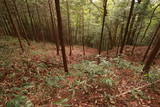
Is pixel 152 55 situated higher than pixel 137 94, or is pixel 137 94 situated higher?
pixel 152 55

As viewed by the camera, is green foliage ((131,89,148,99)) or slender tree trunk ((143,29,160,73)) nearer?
green foliage ((131,89,148,99))

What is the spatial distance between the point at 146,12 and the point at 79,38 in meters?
19.9

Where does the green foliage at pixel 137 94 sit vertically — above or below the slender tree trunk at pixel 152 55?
below

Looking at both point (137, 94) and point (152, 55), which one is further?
point (152, 55)

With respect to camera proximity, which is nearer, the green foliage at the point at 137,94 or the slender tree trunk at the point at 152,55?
the green foliage at the point at 137,94

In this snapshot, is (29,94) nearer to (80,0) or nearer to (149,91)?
(149,91)

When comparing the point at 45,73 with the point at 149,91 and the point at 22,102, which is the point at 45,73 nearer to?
the point at 22,102

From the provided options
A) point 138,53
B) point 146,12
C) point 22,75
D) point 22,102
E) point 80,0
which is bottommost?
point 138,53

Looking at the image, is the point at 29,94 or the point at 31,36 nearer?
the point at 29,94

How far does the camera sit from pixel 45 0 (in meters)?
8.93

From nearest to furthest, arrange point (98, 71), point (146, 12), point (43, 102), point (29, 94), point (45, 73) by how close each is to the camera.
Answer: point (43, 102) → point (29, 94) → point (98, 71) → point (45, 73) → point (146, 12)

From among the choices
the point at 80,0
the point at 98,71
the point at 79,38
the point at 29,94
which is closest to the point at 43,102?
the point at 29,94

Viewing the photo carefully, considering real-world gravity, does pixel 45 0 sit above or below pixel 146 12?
above

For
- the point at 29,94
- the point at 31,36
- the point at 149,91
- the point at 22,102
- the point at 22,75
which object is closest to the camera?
the point at 22,102
